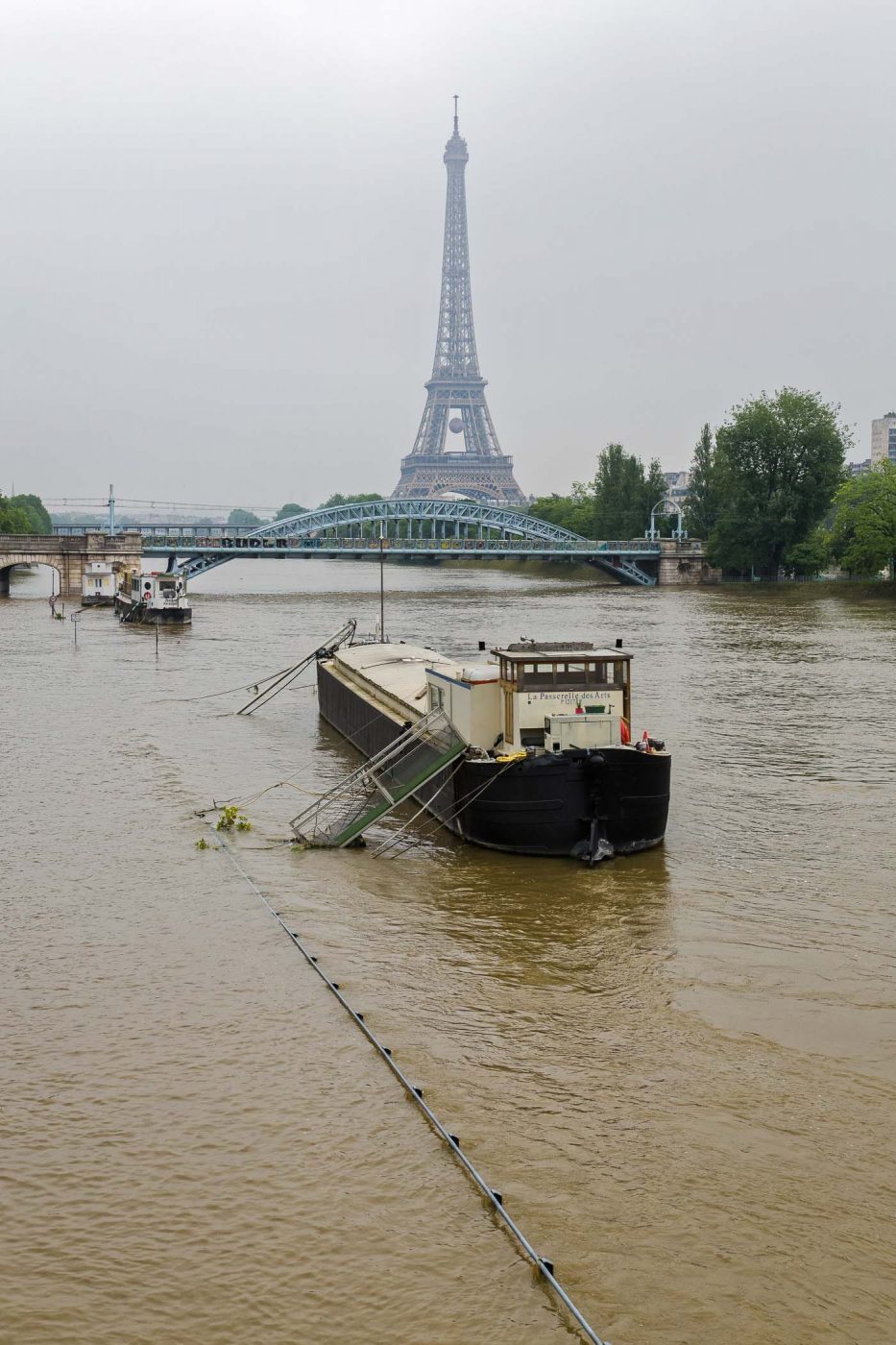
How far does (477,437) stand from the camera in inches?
7579

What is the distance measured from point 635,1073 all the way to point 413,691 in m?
13.4

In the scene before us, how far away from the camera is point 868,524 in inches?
2719

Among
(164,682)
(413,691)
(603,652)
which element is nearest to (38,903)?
(603,652)

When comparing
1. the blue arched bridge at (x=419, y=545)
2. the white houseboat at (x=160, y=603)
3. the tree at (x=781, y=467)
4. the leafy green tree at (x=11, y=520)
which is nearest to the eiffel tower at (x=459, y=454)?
the blue arched bridge at (x=419, y=545)

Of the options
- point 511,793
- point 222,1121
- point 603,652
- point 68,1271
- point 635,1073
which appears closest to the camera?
point 68,1271

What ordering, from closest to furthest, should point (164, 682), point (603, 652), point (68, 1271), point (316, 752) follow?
point (68, 1271) < point (603, 652) < point (316, 752) < point (164, 682)

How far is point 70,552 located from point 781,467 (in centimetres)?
4164

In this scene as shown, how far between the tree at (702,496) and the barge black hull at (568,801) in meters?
78.7

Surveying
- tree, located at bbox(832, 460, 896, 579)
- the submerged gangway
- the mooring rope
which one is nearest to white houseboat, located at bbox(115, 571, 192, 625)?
tree, located at bbox(832, 460, 896, 579)

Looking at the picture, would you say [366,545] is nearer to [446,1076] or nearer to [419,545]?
[419,545]

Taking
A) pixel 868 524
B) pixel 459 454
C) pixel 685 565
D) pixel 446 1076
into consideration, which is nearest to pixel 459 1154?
pixel 446 1076

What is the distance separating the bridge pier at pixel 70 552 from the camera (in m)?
77.9

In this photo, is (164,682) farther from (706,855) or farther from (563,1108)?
(563,1108)

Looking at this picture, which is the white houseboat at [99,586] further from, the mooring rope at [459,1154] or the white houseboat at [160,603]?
the mooring rope at [459,1154]
